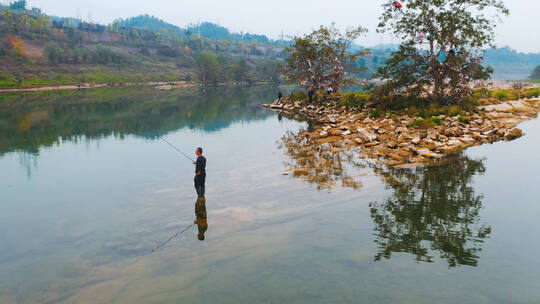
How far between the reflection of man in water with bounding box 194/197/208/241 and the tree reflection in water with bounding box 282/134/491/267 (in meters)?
5.82

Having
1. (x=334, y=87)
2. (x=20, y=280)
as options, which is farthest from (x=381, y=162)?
(x=334, y=87)

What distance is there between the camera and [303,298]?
938 cm

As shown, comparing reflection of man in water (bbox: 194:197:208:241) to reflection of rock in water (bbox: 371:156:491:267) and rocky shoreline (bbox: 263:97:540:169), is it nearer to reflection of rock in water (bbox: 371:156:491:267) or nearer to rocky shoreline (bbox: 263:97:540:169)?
reflection of rock in water (bbox: 371:156:491:267)

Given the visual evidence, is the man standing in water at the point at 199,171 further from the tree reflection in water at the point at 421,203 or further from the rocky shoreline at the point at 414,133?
the rocky shoreline at the point at 414,133

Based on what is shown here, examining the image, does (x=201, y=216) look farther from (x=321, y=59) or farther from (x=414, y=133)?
(x=321, y=59)

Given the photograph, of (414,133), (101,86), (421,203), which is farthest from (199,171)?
(101,86)

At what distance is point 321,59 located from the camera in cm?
5753

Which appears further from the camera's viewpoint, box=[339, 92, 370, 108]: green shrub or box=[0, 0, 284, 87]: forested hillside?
box=[0, 0, 284, 87]: forested hillside

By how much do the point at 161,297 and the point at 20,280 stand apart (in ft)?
14.1

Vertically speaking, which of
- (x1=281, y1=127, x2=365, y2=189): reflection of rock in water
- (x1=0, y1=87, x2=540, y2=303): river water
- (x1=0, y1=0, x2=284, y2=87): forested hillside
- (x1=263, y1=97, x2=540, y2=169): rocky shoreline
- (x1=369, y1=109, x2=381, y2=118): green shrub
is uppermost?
(x1=0, y1=0, x2=284, y2=87): forested hillside

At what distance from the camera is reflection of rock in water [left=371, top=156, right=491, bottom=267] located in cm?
1186

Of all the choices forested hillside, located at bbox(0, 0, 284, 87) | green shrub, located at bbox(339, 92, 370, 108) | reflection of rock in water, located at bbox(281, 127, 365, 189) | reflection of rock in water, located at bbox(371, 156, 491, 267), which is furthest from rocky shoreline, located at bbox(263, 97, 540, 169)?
forested hillside, located at bbox(0, 0, 284, 87)

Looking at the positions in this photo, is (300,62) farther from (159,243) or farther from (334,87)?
(159,243)

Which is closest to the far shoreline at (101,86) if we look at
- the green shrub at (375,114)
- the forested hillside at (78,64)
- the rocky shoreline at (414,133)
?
the forested hillside at (78,64)
